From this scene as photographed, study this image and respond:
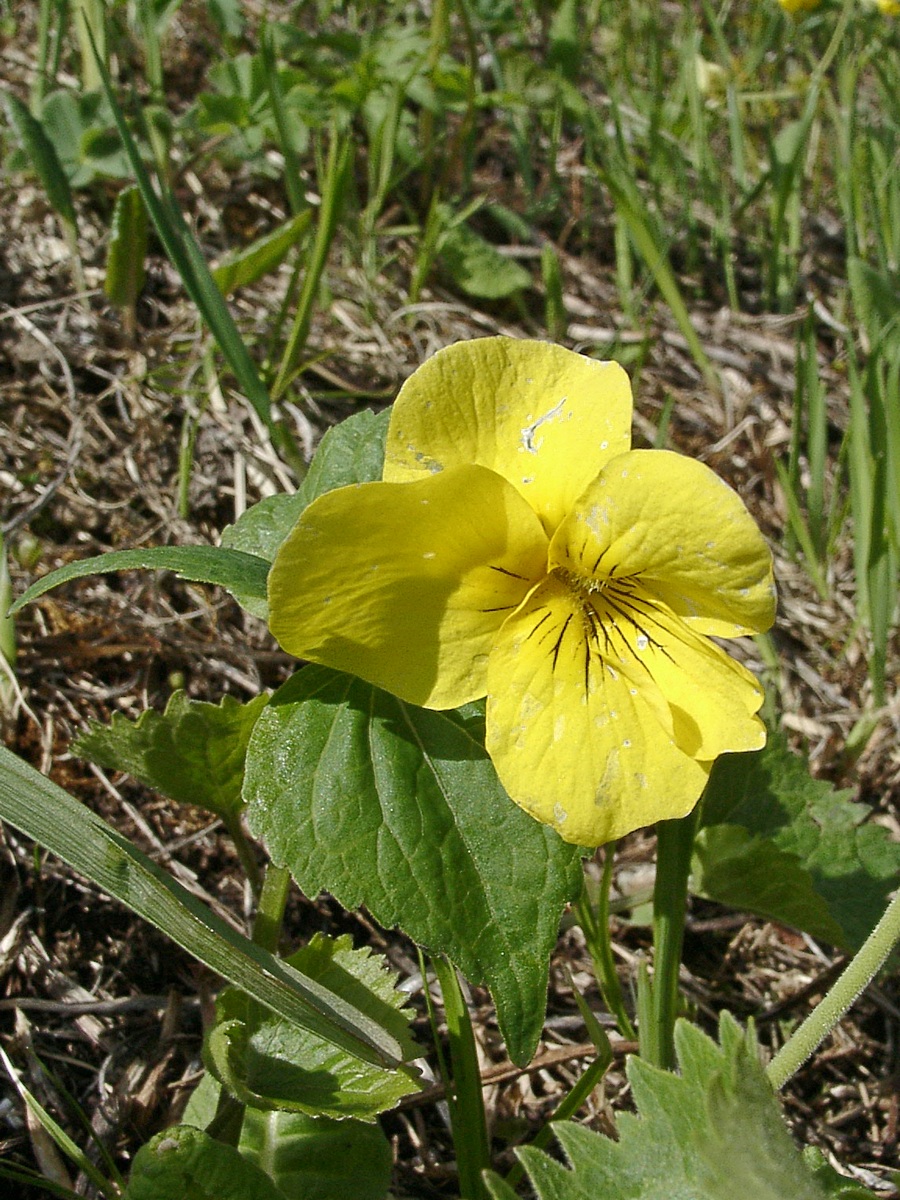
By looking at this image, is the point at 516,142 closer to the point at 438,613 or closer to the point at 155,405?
the point at 155,405

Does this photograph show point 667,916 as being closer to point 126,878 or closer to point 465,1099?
point 465,1099

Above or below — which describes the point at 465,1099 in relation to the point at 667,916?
below

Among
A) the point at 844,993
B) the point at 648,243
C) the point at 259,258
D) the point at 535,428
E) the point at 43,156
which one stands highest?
the point at 43,156

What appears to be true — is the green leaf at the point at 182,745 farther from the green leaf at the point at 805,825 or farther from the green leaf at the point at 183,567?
the green leaf at the point at 805,825

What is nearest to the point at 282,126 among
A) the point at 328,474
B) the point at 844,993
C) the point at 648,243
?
the point at 648,243

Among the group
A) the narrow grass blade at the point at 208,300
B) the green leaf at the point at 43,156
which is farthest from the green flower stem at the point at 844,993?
the green leaf at the point at 43,156

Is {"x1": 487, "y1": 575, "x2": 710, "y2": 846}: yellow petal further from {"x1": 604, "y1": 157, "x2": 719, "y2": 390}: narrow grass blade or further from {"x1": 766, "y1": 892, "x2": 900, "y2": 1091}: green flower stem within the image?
{"x1": 604, "y1": 157, "x2": 719, "y2": 390}: narrow grass blade

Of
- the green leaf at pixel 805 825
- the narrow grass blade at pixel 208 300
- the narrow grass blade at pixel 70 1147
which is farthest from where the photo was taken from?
the narrow grass blade at pixel 208 300
